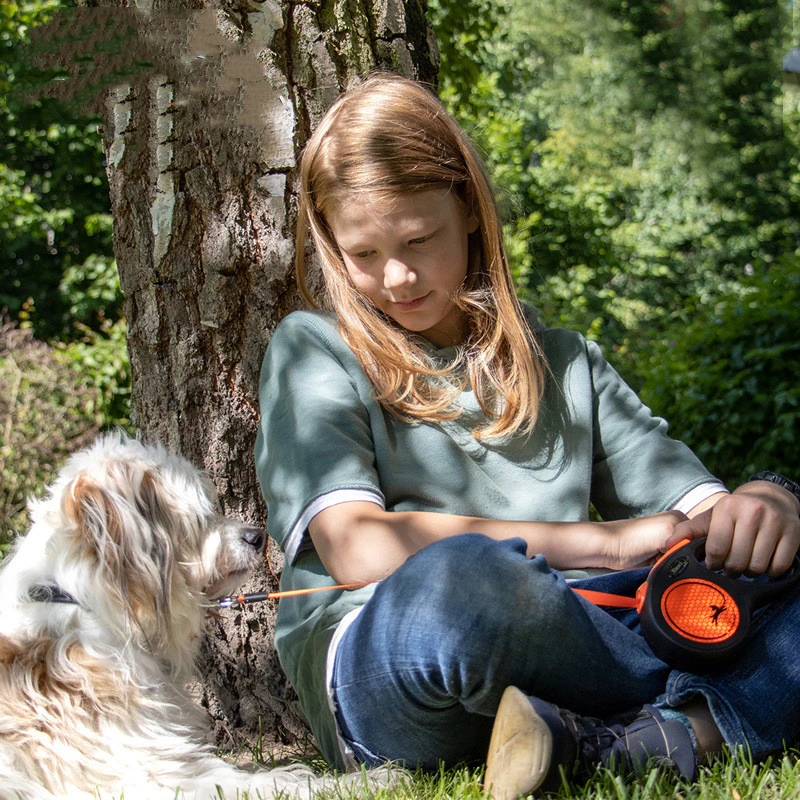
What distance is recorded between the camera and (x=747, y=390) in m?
6.04

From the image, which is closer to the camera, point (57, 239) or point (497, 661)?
point (497, 661)

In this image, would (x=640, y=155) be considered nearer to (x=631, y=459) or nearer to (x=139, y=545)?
(x=631, y=459)

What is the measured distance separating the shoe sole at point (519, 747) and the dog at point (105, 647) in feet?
1.75

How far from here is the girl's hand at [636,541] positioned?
2.27 m

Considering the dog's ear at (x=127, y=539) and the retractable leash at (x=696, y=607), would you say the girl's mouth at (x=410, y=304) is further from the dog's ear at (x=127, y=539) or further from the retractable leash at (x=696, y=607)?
the retractable leash at (x=696, y=607)

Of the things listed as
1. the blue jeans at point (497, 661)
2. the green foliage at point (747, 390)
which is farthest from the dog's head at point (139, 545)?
the green foliage at point (747, 390)

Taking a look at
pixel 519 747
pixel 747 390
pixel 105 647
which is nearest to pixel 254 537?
pixel 105 647

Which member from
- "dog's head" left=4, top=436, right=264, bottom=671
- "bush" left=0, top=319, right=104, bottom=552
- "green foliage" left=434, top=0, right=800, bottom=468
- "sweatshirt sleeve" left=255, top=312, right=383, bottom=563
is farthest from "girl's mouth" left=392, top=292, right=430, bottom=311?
"green foliage" left=434, top=0, right=800, bottom=468

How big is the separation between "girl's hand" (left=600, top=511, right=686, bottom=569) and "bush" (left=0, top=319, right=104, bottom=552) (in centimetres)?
510

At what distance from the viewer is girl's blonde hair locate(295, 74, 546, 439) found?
2.50 metres

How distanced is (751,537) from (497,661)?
633mm

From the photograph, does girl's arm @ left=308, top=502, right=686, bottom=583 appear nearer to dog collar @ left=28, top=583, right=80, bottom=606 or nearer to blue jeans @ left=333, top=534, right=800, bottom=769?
blue jeans @ left=333, top=534, right=800, bottom=769

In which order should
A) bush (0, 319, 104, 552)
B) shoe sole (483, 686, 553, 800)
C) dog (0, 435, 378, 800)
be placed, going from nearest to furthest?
shoe sole (483, 686, 553, 800), dog (0, 435, 378, 800), bush (0, 319, 104, 552)

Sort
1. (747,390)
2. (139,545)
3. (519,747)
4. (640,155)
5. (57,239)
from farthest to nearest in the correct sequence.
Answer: (640,155)
(57,239)
(747,390)
(139,545)
(519,747)
